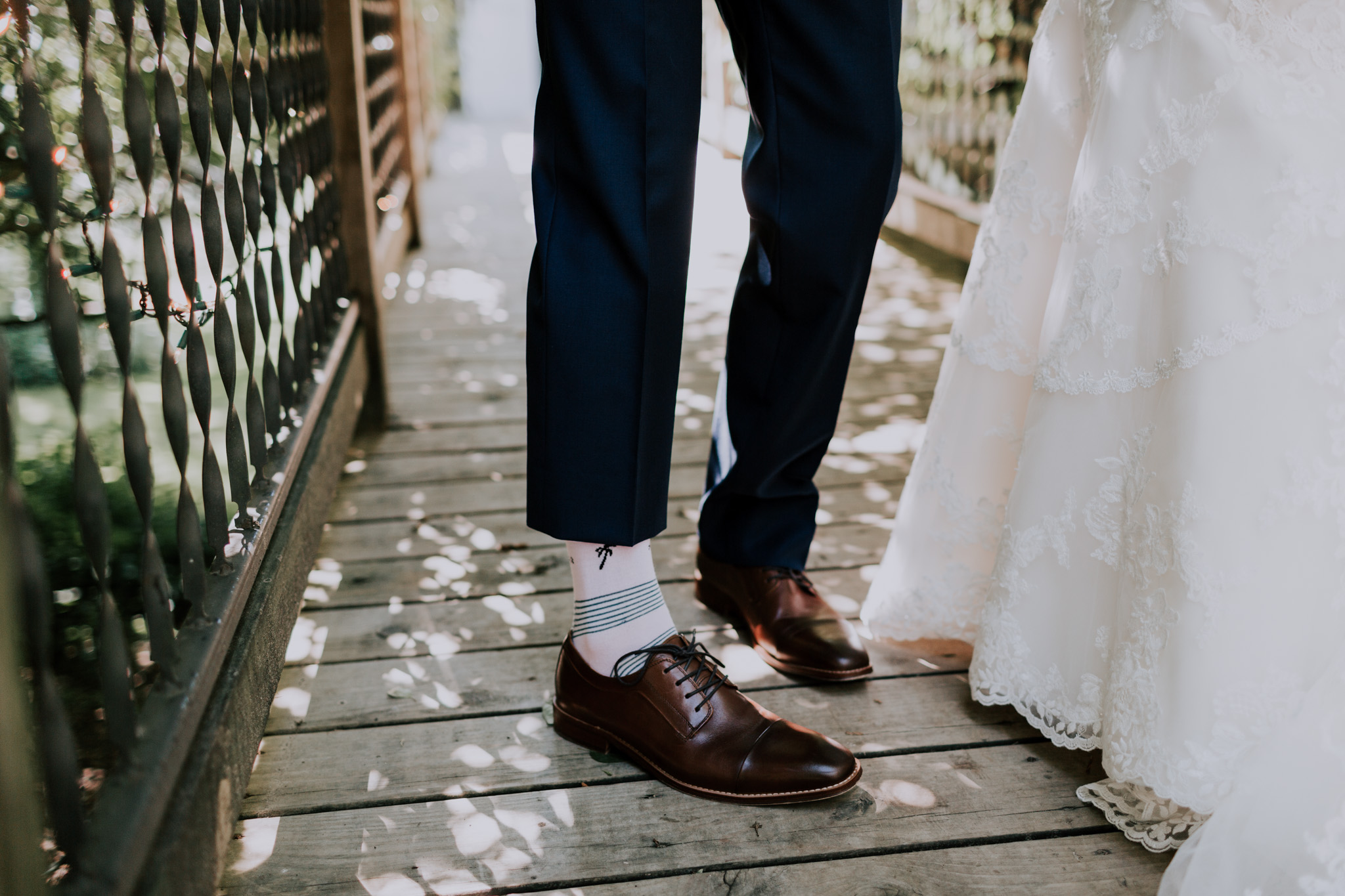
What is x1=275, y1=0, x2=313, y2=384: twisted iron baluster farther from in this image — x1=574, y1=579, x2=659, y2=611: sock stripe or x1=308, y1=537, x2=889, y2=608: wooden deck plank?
x1=574, y1=579, x2=659, y2=611: sock stripe

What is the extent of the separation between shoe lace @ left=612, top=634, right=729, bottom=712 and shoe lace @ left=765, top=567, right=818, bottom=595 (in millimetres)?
223

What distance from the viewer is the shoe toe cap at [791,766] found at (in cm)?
95

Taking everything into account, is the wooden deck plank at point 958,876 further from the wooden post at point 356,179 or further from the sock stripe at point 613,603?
the wooden post at point 356,179

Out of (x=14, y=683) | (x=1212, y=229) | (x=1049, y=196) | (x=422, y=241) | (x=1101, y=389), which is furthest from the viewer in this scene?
(x=422, y=241)

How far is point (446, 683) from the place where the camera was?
118 cm

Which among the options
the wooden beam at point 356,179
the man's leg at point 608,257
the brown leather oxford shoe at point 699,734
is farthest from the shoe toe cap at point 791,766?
→ the wooden beam at point 356,179

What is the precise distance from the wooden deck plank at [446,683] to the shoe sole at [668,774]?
3.4 inches

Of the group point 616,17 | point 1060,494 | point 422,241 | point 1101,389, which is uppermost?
point 616,17

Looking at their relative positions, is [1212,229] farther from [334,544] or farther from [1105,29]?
[334,544]


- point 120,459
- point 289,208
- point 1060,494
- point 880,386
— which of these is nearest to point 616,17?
point 1060,494

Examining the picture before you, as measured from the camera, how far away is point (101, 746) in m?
A: 1.12

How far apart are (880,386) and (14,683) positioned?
198cm

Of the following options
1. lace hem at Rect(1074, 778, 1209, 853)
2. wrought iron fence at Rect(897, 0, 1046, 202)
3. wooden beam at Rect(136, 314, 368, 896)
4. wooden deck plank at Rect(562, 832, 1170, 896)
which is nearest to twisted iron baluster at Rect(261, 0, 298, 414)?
wooden beam at Rect(136, 314, 368, 896)

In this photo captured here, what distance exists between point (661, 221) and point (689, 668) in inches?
17.7
